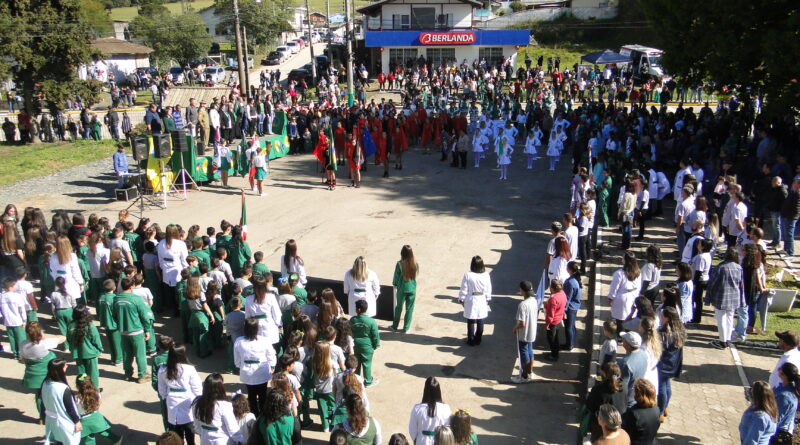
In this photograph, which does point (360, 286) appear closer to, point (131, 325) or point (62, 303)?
point (131, 325)

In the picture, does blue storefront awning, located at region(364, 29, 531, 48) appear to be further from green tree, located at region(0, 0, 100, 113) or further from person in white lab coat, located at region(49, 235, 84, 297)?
person in white lab coat, located at region(49, 235, 84, 297)

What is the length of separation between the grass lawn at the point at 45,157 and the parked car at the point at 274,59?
32424mm

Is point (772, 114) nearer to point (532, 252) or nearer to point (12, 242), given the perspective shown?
point (532, 252)

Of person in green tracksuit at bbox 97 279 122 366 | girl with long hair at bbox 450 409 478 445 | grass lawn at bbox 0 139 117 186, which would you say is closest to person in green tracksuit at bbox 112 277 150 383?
person in green tracksuit at bbox 97 279 122 366

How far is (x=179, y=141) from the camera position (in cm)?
1805

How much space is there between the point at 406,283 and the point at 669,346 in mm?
4145

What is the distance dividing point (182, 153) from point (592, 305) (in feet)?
40.7

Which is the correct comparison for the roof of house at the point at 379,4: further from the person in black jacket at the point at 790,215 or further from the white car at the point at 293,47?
the person in black jacket at the point at 790,215

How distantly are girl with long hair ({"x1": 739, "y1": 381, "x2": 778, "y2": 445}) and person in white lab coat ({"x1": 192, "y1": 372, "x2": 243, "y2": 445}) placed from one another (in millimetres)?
4656

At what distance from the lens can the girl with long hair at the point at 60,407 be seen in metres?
6.73

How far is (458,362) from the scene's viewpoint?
970 centimetres

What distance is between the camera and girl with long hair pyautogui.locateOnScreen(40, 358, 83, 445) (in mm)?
6730

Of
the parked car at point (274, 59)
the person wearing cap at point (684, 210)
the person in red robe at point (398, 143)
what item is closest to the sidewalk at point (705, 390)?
the person wearing cap at point (684, 210)

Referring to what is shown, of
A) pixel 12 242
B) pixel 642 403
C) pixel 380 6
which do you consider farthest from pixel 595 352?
pixel 380 6
